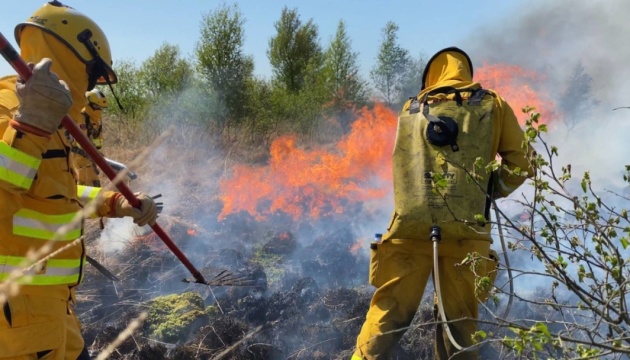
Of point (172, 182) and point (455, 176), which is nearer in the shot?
point (455, 176)

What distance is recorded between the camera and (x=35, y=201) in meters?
2.13

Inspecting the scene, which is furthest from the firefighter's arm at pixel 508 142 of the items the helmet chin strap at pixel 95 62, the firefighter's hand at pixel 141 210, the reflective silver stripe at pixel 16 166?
the reflective silver stripe at pixel 16 166

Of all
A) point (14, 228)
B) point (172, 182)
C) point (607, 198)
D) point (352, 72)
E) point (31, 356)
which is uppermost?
point (352, 72)

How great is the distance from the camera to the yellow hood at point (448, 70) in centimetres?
337

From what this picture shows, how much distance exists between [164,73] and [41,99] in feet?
69.7

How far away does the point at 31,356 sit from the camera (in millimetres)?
2068

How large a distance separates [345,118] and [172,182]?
11.3m

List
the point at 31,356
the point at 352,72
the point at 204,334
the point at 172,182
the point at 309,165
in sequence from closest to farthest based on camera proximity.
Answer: the point at 31,356 < the point at 204,334 < the point at 309,165 < the point at 172,182 < the point at 352,72

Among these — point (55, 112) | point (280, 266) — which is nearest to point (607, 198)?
point (280, 266)

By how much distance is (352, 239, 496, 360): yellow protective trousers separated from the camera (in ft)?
10.3

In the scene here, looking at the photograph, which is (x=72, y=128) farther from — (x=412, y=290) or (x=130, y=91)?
(x=130, y=91)

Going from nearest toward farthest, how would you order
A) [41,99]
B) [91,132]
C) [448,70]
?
[41,99], [448,70], [91,132]

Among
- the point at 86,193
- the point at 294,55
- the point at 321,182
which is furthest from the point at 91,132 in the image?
the point at 294,55

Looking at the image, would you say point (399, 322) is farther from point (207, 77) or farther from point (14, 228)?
point (207, 77)
